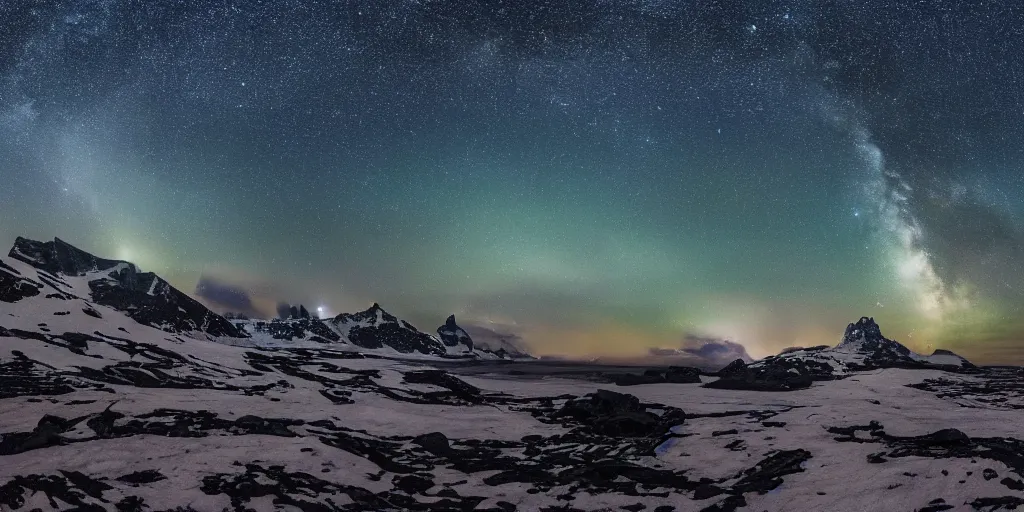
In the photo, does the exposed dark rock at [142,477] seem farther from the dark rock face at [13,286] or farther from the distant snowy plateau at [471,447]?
the dark rock face at [13,286]

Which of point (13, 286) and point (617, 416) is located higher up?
point (13, 286)

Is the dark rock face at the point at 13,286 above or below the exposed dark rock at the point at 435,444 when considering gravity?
above

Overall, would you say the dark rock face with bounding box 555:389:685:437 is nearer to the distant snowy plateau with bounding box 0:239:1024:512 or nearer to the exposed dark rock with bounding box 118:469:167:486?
the distant snowy plateau with bounding box 0:239:1024:512

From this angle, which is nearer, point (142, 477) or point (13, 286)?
point (142, 477)

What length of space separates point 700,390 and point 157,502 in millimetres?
76266

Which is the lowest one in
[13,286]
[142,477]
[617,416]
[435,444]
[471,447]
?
[471,447]

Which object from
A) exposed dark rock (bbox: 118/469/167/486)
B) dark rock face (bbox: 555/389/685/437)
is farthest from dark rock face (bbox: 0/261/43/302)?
dark rock face (bbox: 555/389/685/437)

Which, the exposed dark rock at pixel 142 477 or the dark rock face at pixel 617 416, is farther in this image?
the dark rock face at pixel 617 416

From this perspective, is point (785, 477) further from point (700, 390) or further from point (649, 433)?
point (700, 390)

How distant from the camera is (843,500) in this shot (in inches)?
981

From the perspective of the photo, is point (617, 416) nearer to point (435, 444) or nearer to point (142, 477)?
point (435, 444)

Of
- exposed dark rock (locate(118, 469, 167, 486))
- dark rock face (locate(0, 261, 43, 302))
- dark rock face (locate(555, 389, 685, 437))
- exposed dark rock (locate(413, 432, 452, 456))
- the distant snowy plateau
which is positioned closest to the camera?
the distant snowy plateau

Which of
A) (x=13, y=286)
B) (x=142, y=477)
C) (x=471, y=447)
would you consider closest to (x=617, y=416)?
(x=471, y=447)

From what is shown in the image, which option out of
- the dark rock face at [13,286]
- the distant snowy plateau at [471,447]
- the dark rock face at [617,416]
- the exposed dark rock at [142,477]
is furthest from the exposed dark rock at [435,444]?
the dark rock face at [13,286]
